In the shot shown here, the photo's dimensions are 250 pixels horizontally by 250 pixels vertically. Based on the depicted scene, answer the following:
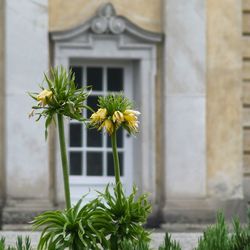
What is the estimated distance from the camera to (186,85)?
17594 mm

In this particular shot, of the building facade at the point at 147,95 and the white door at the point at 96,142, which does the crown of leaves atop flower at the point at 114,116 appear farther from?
the white door at the point at 96,142

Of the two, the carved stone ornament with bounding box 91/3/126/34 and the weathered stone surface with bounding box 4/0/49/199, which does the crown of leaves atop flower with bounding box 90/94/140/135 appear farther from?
the carved stone ornament with bounding box 91/3/126/34

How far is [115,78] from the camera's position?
17.9 metres

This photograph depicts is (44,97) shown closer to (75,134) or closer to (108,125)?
(108,125)

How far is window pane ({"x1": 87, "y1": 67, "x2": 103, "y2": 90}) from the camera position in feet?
58.4

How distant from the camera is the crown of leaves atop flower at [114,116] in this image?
676 cm

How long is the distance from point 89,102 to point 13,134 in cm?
135

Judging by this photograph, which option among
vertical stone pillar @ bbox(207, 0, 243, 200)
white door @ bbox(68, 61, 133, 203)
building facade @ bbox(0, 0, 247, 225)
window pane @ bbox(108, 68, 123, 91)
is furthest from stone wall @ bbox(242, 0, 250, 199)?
window pane @ bbox(108, 68, 123, 91)

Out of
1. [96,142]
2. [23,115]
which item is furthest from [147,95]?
[23,115]

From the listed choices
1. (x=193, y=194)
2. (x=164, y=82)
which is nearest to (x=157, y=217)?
(x=193, y=194)

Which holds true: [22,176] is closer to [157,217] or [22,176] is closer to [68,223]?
[157,217]

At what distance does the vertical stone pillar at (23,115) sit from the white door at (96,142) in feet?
2.62

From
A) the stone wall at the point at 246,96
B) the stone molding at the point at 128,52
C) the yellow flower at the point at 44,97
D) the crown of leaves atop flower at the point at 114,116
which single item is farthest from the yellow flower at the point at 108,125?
the stone wall at the point at 246,96

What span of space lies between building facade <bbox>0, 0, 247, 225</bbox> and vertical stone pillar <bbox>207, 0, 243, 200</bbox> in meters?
0.01
